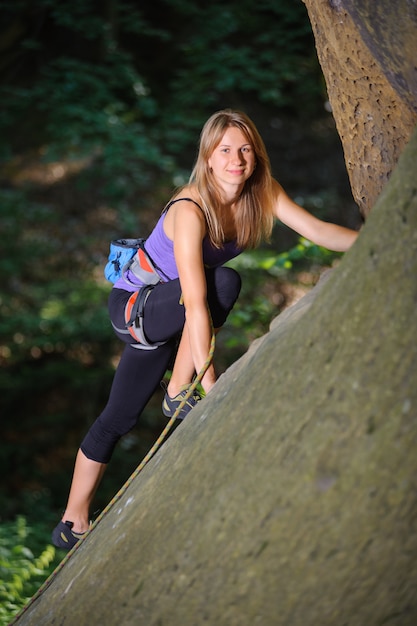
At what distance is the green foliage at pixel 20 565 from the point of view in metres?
4.15

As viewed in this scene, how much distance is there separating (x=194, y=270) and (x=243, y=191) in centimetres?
52

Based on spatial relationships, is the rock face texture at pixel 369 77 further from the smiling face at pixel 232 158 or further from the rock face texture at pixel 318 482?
the rock face texture at pixel 318 482

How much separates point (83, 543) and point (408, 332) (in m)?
1.72

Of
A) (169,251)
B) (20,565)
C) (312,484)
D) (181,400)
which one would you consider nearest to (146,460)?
(181,400)

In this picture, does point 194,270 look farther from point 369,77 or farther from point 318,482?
point 318,482

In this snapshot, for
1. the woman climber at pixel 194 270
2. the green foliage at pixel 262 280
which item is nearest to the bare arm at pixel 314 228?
the woman climber at pixel 194 270

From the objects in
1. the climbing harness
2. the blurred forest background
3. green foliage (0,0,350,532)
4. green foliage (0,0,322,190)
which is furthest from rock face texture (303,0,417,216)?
green foliage (0,0,322,190)

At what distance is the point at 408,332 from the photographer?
1.72 meters

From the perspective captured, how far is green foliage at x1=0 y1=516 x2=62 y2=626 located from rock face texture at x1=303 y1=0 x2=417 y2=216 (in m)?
2.95

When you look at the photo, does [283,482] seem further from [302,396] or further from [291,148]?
[291,148]

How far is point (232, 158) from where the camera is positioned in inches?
110

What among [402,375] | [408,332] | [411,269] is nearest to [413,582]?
[402,375]

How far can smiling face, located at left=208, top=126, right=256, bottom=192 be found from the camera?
2.79 metres

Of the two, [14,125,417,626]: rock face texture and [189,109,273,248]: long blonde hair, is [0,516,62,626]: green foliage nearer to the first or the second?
[14,125,417,626]: rock face texture
